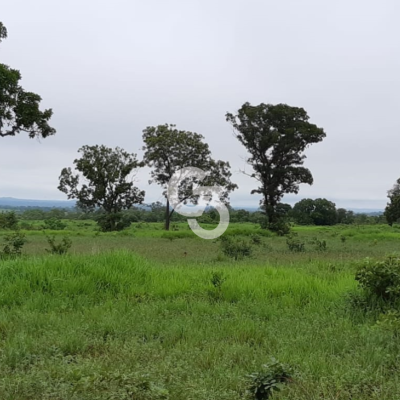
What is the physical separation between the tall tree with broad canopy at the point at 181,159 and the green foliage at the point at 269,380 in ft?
103

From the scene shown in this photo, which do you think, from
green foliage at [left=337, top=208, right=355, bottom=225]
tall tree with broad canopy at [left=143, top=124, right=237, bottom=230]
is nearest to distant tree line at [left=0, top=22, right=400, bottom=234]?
tall tree with broad canopy at [left=143, top=124, right=237, bottom=230]

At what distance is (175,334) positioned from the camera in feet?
14.5

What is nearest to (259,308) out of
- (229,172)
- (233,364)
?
(233,364)

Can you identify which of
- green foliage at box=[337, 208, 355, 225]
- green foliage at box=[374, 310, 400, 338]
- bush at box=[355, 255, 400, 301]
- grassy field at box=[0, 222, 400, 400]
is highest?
green foliage at box=[337, 208, 355, 225]

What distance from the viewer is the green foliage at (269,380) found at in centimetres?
292

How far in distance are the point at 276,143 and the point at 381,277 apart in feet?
87.5

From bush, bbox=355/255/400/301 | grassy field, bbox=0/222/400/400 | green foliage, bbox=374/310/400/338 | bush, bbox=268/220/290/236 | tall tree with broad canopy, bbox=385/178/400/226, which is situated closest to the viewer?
grassy field, bbox=0/222/400/400

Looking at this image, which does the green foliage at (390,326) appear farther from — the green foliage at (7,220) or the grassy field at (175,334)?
the green foliage at (7,220)

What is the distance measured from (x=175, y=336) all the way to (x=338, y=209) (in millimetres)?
67085

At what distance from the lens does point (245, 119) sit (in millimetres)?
31938

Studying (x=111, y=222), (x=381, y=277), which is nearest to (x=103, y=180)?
(x=111, y=222)

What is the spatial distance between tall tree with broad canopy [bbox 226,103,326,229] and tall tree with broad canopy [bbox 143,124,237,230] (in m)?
4.37

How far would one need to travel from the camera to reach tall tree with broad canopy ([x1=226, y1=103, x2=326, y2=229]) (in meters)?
31.0

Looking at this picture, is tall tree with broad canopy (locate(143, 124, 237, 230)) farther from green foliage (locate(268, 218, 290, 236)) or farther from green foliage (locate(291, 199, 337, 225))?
green foliage (locate(291, 199, 337, 225))
